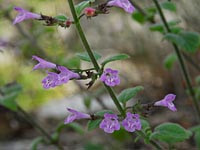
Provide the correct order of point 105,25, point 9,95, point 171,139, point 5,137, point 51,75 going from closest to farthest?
point 51,75, point 171,139, point 9,95, point 5,137, point 105,25

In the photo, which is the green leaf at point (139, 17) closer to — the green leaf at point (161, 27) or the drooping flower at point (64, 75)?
the green leaf at point (161, 27)

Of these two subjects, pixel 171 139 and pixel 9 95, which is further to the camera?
pixel 9 95

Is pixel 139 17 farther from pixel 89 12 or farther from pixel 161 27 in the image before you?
pixel 89 12

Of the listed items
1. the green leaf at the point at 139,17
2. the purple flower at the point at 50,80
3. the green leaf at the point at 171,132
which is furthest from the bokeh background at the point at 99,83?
the purple flower at the point at 50,80

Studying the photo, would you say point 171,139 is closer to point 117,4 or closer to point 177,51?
point 177,51

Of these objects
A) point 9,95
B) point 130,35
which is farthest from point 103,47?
point 9,95

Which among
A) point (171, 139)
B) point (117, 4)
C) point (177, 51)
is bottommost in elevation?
point (171, 139)
